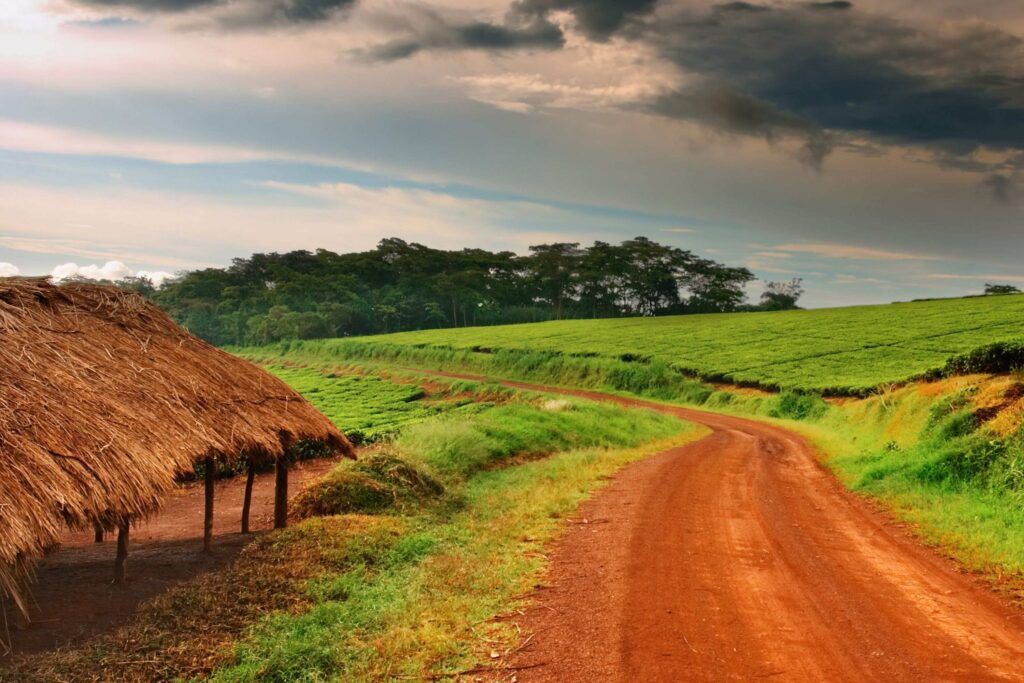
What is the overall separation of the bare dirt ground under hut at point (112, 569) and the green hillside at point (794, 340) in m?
23.7

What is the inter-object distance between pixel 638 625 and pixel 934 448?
1112 centimetres

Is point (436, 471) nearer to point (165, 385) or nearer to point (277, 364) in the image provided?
point (165, 385)

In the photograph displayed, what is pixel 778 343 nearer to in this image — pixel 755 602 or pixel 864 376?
pixel 864 376

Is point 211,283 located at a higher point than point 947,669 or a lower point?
higher

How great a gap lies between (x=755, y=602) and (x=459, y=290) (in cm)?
8920

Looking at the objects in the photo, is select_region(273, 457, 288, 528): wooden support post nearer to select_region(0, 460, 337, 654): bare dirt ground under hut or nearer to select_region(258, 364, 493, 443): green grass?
select_region(0, 460, 337, 654): bare dirt ground under hut

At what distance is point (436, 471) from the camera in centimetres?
1762

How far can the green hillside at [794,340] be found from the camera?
126 ft

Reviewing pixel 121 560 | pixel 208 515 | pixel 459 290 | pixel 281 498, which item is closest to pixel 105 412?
pixel 121 560

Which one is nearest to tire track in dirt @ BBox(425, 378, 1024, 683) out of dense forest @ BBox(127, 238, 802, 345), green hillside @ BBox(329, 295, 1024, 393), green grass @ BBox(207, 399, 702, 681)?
green grass @ BBox(207, 399, 702, 681)

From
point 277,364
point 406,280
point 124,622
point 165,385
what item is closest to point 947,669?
point 124,622

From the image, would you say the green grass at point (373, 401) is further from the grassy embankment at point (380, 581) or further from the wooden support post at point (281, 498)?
the wooden support post at point (281, 498)

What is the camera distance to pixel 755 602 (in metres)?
8.58

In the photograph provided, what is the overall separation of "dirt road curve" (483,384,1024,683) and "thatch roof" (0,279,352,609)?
18.4ft
